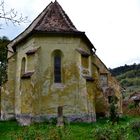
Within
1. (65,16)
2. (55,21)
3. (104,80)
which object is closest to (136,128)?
(55,21)

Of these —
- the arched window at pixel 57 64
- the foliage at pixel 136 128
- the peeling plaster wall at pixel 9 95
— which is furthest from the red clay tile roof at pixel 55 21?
the foliage at pixel 136 128

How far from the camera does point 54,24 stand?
2708 cm

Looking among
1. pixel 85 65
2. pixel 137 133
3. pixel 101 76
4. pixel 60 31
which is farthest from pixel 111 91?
pixel 137 133

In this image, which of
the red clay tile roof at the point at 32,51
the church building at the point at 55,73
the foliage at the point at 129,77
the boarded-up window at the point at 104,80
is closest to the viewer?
the church building at the point at 55,73

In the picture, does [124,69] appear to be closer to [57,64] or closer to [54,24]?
[54,24]

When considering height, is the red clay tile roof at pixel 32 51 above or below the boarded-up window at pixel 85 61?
above

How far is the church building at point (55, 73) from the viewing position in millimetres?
25516

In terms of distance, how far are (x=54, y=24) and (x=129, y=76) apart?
73.9m

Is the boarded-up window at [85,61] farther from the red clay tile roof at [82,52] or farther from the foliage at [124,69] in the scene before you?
the foliage at [124,69]

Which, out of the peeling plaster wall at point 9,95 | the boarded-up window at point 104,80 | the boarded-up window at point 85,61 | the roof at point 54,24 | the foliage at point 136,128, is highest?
the roof at point 54,24

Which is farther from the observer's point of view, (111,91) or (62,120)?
(111,91)

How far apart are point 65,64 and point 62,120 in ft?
13.6

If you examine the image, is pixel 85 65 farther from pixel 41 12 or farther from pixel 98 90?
pixel 41 12

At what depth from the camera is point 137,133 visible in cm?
1466
